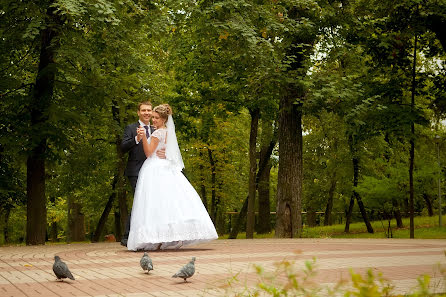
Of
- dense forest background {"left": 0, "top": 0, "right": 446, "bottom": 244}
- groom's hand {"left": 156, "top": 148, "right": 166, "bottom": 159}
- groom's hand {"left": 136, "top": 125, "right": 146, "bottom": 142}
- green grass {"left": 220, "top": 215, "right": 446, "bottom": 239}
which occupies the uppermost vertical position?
dense forest background {"left": 0, "top": 0, "right": 446, "bottom": 244}

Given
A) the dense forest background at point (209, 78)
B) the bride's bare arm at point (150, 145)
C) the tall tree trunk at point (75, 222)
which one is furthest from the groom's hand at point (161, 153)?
the tall tree trunk at point (75, 222)

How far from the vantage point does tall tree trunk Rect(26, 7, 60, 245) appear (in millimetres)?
14922

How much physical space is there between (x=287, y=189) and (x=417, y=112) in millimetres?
5094

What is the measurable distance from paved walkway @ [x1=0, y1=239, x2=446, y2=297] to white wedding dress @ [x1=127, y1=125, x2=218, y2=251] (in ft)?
0.95

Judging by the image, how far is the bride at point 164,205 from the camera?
1009 cm

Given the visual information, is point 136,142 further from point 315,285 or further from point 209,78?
point 209,78

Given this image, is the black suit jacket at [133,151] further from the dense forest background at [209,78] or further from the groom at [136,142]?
the dense forest background at [209,78]

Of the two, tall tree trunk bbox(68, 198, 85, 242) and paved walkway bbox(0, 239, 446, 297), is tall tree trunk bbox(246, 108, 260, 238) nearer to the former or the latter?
paved walkway bbox(0, 239, 446, 297)

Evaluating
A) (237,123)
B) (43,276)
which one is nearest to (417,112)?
(43,276)

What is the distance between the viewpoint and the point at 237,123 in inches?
1335

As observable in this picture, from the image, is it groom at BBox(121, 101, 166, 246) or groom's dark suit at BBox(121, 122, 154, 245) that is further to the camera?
groom's dark suit at BBox(121, 122, 154, 245)

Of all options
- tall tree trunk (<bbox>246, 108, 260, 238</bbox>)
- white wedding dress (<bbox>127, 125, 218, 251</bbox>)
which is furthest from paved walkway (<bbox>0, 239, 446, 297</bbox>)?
tall tree trunk (<bbox>246, 108, 260, 238</bbox>)

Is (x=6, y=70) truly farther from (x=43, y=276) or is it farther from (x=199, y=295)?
(x=199, y=295)

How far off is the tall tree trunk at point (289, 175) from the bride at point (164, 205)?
6.19m
